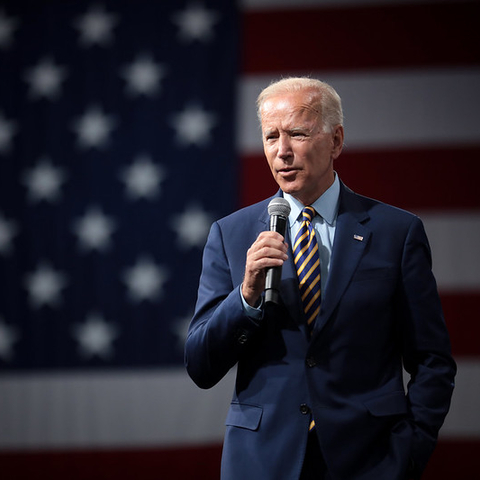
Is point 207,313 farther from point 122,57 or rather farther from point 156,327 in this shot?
point 122,57

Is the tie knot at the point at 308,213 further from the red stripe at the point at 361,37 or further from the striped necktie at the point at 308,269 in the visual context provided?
the red stripe at the point at 361,37

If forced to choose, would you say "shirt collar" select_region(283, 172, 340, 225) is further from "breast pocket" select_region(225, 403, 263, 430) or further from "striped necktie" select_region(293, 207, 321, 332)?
"breast pocket" select_region(225, 403, 263, 430)

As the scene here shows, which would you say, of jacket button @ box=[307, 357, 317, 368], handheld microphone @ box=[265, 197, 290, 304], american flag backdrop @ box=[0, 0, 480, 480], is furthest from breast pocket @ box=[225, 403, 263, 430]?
american flag backdrop @ box=[0, 0, 480, 480]

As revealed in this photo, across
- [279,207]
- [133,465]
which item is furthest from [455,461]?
[279,207]

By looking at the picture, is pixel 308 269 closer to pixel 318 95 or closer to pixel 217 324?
pixel 217 324

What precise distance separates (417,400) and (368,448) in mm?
160

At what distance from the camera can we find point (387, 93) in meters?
3.23

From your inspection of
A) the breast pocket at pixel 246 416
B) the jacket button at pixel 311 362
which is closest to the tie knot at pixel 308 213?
the jacket button at pixel 311 362

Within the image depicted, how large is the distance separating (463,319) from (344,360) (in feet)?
6.58

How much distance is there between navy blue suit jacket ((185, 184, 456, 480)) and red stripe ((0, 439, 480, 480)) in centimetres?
189

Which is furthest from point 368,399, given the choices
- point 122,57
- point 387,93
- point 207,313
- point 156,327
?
point 122,57

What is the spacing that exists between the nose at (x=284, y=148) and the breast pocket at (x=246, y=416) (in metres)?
0.52

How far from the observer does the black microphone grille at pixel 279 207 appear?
133cm

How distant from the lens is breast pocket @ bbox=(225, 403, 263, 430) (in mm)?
1296
